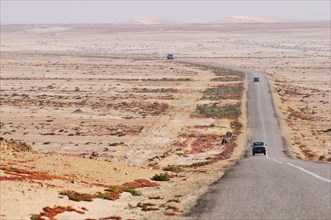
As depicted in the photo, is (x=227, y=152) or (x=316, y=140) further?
(x=316, y=140)

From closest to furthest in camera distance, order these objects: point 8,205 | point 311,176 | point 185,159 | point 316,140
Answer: point 8,205 < point 311,176 < point 185,159 < point 316,140

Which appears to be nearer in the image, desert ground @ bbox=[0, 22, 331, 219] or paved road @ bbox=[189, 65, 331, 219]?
paved road @ bbox=[189, 65, 331, 219]

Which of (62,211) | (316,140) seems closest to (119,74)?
(316,140)

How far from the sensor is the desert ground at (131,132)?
1229 inches

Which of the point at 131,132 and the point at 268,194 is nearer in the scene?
the point at 268,194

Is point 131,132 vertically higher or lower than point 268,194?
lower

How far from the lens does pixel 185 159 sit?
61812 millimetres

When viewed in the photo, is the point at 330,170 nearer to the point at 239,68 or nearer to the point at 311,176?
the point at 311,176

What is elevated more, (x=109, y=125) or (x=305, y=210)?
(x=305, y=210)

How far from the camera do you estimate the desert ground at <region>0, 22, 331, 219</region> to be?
31.2 metres

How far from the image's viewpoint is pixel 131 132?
8075 cm

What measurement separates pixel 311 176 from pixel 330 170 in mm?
4892

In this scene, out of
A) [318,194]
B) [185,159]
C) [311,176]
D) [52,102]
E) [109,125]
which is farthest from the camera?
[52,102]

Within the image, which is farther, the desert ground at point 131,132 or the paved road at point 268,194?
the desert ground at point 131,132
